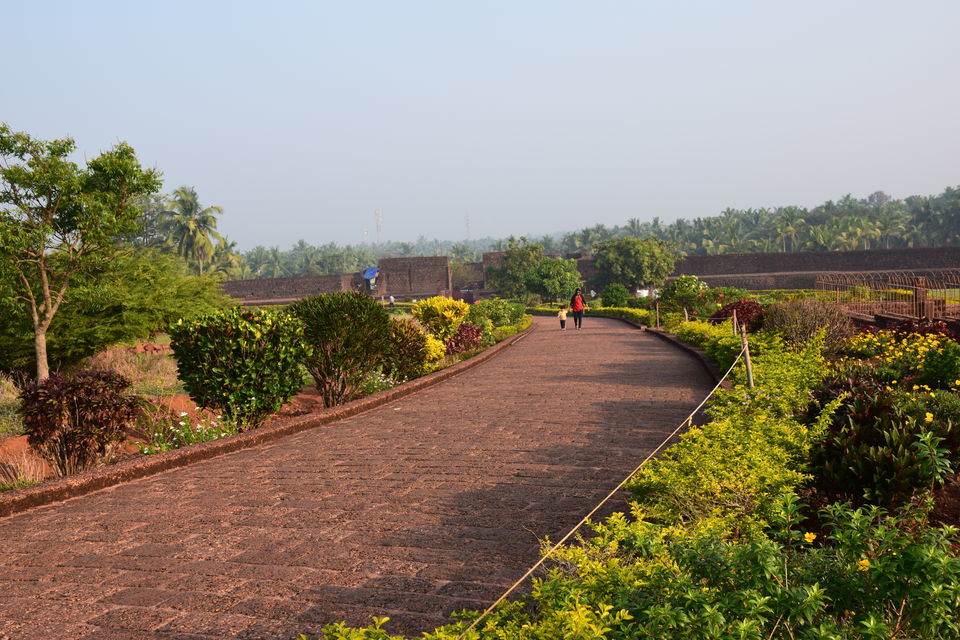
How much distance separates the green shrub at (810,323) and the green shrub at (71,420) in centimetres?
1085

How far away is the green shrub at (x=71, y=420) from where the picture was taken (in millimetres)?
6270

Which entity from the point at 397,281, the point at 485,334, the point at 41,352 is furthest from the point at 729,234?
the point at 41,352

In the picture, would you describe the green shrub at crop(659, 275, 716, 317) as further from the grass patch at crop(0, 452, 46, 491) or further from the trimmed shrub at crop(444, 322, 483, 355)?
the grass patch at crop(0, 452, 46, 491)

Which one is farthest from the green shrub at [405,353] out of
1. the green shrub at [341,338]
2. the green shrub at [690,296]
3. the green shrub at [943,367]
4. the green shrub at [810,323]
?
the green shrub at [690,296]

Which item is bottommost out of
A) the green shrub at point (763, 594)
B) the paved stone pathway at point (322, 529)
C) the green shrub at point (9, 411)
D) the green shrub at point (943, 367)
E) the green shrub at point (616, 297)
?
the green shrub at point (616, 297)

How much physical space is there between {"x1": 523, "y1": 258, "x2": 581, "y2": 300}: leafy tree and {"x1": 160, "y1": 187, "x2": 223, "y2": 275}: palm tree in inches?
1305

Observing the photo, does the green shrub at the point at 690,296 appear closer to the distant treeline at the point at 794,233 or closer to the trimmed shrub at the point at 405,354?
the trimmed shrub at the point at 405,354

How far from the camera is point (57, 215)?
44.5 feet

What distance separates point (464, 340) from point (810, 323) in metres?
7.71

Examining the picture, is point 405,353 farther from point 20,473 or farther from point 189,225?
point 189,225

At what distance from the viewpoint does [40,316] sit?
1345 cm

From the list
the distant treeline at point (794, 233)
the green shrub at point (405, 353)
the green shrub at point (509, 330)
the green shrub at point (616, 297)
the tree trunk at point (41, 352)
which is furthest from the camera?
the distant treeline at point (794, 233)

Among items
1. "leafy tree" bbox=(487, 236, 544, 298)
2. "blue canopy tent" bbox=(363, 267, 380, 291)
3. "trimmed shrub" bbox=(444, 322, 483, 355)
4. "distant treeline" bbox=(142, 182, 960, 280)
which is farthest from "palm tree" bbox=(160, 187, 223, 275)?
"trimmed shrub" bbox=(444, 322, 483, 355)

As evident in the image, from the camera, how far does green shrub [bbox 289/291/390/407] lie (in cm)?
933
